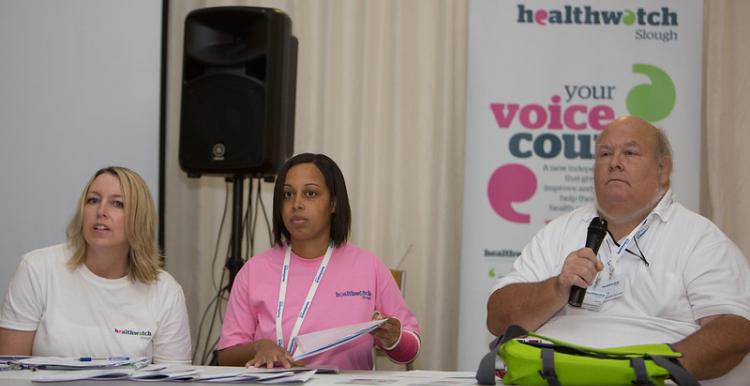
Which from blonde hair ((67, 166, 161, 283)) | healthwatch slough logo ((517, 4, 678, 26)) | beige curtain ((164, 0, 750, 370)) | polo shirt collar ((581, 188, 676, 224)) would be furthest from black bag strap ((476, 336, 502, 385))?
healthwatch slough logo ((517, 4, 678, 26))

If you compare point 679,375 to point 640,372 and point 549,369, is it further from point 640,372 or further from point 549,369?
point 549,369

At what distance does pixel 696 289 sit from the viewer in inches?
100.0

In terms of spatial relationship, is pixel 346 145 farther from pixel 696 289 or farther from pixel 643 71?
pixel 696 289

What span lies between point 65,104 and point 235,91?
0.97 meters

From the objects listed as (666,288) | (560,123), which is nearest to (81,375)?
(666,288)

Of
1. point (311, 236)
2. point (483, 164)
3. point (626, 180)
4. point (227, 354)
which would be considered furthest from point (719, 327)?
point (483, 164)


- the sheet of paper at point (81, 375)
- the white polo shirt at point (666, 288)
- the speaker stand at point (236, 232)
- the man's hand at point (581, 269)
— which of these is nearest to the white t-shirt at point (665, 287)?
the white polo shirt at point (666, 288)

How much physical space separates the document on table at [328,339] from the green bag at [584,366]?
0.37 m

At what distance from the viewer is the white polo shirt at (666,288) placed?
2.53m

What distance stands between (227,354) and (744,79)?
3.26m

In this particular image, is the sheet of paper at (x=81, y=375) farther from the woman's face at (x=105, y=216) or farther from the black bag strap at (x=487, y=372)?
the black bag strap at (x=487, y=372)

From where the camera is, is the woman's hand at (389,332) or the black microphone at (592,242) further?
the woman's hand at (389,332)

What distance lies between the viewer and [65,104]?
418 cm

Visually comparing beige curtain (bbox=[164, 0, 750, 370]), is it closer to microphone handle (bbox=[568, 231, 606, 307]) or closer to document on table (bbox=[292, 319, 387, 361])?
microphone handle (bbox=[568, 231, 606, 307])
